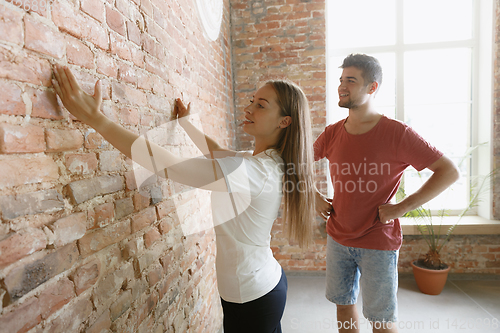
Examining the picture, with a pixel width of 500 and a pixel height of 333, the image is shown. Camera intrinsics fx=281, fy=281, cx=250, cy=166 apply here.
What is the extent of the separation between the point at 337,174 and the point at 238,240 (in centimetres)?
98

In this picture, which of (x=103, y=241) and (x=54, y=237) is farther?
(x=103, y=241)

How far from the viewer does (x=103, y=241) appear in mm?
996

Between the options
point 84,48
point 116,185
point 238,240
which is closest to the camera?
point 84,48

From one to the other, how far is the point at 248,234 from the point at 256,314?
1.12 feet

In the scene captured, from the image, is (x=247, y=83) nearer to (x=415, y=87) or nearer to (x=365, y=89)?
(x=365, y=89)

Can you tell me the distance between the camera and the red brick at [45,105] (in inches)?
29.5

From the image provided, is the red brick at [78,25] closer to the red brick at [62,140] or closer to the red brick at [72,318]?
the red brick at [62,140]

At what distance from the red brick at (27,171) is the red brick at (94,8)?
53 cm

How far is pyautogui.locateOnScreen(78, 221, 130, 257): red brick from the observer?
2.98ft

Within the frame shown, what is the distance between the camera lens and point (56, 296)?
0.79m

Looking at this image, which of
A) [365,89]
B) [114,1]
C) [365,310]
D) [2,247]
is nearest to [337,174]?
[365,89]

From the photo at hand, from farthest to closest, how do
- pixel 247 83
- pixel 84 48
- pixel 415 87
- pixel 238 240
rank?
pixel 415 87
pixel 247 83
pixel 238 240
pixel 84 48

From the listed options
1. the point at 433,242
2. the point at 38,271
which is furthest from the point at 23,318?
the point at 433,242

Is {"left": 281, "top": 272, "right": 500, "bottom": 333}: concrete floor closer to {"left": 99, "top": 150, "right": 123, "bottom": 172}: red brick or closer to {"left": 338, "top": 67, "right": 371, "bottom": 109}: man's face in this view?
{"left": 338, "top": 67, "right": 371, "bottom": 109}: man's face
